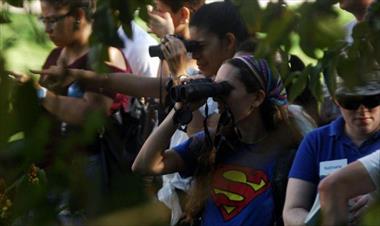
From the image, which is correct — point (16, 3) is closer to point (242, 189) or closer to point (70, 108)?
point (70, 108)

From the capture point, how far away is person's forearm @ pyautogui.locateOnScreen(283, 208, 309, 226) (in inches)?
114

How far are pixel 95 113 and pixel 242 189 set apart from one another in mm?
2165

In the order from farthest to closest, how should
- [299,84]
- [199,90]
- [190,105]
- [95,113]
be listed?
[190,105], [199,90], [299,84], [95,113]

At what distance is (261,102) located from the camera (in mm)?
3371

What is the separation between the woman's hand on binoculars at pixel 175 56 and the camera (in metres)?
3.70

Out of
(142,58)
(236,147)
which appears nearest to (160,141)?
(236,147)

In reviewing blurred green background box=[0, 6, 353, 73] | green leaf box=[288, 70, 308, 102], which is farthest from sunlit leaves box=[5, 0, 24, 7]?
green leaf box=[288, 70, 308, 102]

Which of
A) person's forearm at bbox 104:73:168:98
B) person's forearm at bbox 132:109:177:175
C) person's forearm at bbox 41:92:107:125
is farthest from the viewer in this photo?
person's forearm at bbox 104:73:168:98

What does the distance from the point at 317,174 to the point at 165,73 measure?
1038mm

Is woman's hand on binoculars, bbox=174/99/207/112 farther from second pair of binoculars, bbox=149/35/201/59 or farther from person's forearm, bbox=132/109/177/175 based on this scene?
second pair of binoculars, bbox=149/35/201/59

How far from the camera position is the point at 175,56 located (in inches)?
146

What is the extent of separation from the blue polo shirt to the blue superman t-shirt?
0.52ft

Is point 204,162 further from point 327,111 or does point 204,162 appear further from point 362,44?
point 362,44

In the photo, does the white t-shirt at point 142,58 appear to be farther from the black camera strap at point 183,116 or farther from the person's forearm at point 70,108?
the person's forearm at point 70,108
